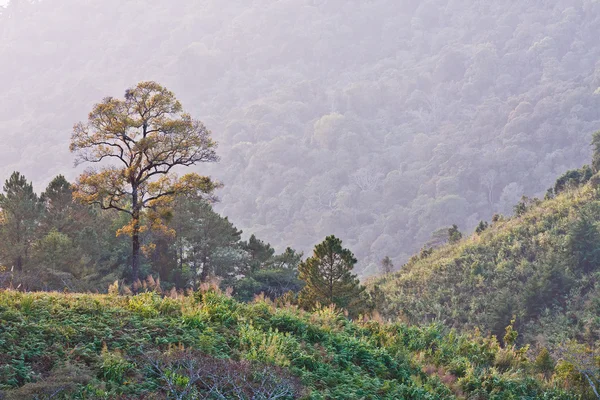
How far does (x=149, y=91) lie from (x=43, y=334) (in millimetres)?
15865

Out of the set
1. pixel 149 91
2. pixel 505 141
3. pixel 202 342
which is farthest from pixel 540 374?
pixel 505 141

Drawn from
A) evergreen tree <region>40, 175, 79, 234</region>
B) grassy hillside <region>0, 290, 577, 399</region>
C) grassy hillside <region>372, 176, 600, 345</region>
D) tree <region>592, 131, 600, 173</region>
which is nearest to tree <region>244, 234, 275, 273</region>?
grassy hillside <region>372, 176, 600, 345</region>

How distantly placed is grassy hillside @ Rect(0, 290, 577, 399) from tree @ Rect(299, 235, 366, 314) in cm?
477

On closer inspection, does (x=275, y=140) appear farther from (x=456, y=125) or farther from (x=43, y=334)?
A: (x=43, y=334)

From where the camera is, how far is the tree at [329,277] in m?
18.6

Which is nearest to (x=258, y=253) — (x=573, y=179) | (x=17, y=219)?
(x=17, y=219)

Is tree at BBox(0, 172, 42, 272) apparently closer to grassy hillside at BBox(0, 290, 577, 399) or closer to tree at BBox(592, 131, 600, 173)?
grassy hillside at BBox(0, 290, 577, 399)

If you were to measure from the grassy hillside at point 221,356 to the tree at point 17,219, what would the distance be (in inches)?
770

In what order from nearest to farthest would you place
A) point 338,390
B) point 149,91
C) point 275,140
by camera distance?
point 338,390, point 149,91, point 275,140

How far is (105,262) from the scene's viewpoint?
104 feet

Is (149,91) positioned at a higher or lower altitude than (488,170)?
lower

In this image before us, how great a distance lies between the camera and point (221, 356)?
28.9 ft

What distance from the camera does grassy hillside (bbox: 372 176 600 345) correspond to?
27016 mm

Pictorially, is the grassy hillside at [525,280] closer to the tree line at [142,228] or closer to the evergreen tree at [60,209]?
the tree line at [142,228]
